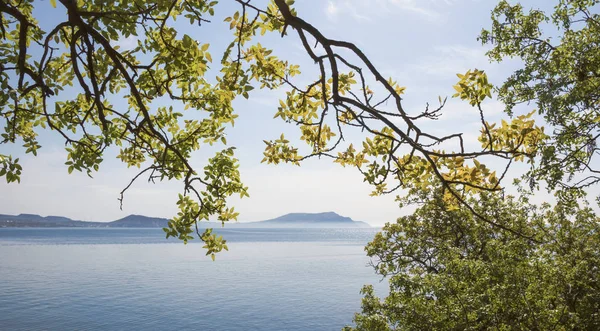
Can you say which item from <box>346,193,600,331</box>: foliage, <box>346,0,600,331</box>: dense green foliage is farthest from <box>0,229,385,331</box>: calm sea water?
<box>346,0,600,331</box>: dense green foliage

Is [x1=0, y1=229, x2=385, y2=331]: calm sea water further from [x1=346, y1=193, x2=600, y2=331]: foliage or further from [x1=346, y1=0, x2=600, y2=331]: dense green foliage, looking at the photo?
[x1=346, y1=0, x2=600, y2=331]: dense green foliage

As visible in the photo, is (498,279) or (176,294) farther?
(176,294)

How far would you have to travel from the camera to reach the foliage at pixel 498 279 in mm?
11188

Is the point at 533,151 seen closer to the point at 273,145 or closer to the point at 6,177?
the point at 273,145

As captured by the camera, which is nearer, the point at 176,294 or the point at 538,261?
the point at 538,261

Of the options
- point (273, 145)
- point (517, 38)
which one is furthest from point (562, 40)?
point (273, 145)

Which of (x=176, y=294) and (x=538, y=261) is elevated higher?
(x=538, y=261)

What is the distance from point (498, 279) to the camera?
12469mm

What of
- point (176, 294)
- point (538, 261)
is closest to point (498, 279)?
point (538, 261)

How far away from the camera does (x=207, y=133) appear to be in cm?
595

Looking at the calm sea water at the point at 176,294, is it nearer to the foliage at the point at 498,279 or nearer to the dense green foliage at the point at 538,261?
the foliage at the point at 498,279

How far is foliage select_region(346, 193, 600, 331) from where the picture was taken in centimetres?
1119

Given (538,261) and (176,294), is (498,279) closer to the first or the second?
(538,261)

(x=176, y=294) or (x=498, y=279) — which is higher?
(x=498, y=279)
